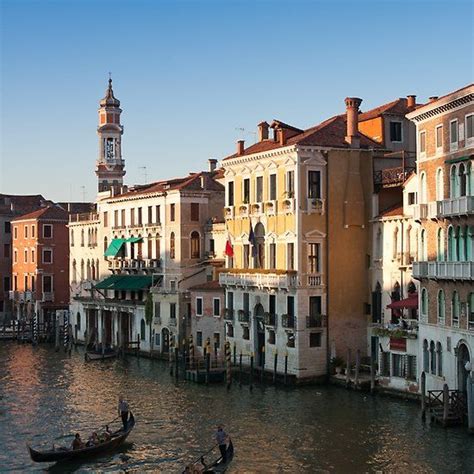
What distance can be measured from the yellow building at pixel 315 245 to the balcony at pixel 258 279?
0.14 feet

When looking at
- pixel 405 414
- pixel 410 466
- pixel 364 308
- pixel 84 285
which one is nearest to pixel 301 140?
pixel 364 308

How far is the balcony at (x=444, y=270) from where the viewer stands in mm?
30250

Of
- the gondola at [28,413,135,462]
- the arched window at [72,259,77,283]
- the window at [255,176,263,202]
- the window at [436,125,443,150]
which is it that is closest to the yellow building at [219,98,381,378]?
the window at [255,176,263,202]

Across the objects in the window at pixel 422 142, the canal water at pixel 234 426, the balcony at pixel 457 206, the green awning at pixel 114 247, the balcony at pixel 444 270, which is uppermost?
the window at pixel 422 142

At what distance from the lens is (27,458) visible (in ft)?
95.0

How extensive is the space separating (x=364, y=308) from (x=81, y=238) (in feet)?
93.9

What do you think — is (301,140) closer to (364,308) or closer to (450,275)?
(364,308)

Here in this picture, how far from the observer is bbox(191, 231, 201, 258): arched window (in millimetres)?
53438

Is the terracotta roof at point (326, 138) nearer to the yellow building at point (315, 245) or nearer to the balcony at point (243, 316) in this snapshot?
the yellow building at point (315, 245)

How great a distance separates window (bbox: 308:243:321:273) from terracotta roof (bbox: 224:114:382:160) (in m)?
4.22

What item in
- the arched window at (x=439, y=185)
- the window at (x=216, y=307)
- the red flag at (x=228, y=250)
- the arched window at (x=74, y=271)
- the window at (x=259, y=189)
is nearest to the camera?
the arched window at (x=439, y=185)

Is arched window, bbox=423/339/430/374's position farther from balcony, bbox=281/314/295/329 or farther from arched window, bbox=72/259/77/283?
arched window, bbox=72/259/77/283

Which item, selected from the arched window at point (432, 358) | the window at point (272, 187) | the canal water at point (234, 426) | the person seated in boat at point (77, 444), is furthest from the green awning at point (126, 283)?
the person seated in boat at point (77, 444)

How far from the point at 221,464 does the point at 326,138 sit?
62.8ft
